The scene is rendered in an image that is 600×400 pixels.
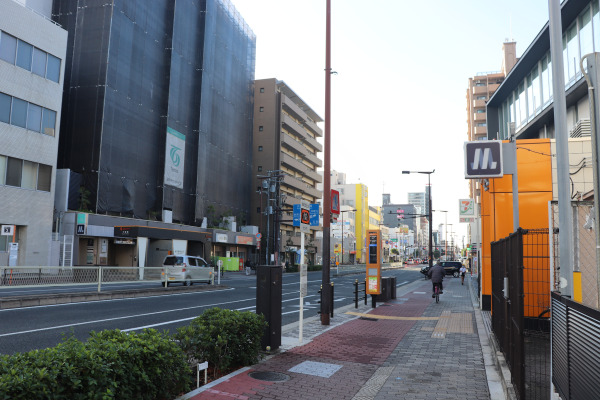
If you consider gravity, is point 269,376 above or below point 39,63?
below

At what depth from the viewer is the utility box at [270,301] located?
8109 mm

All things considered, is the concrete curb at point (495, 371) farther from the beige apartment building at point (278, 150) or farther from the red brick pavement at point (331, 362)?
the beige apartment building at point (278, 150)

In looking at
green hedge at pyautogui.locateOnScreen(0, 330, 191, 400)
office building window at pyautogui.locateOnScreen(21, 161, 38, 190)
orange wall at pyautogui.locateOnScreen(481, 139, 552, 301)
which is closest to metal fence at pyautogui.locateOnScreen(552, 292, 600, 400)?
green hedge at pyautogui.locateOnScreen(0, 330, 191, 400)

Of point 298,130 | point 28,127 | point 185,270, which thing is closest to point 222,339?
point 185,270

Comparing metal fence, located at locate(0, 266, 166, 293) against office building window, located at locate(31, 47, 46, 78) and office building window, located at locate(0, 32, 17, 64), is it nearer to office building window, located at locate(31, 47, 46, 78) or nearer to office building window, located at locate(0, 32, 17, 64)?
office building window, located at locate(0, 32, 17, 64)

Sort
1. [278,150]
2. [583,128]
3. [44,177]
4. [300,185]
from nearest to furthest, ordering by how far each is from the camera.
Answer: [583,128] → [44,177] → [278,150] → [300,185]

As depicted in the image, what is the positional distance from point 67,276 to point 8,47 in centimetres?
2034

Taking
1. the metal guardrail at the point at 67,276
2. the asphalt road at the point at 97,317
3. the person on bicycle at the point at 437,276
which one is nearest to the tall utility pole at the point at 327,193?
the asphalt road at the point at 97,317

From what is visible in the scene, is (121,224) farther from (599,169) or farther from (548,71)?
(599,169)

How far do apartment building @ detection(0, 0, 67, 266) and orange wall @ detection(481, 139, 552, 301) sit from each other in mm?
27309

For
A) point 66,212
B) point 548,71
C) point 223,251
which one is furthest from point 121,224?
point 548,71

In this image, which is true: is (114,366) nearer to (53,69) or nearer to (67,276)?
(67,276)

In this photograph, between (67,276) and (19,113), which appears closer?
(67,276)

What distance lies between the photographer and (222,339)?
656 centimetres
